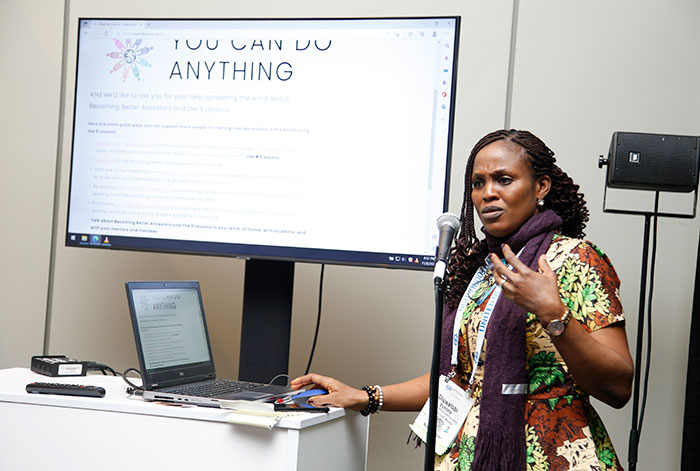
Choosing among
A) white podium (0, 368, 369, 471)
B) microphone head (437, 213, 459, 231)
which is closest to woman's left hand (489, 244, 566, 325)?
microphone head (437, 213, 459, 231)

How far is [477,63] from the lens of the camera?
287 centimetres

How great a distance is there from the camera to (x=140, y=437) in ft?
5.54

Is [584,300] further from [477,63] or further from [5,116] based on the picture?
[5,116]

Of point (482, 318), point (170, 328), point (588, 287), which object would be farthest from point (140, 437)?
point (588, 287)

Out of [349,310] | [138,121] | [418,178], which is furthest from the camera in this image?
[349,310]

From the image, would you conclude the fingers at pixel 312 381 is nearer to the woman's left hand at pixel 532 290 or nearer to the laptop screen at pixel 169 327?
the laptop screen at pixel 169 327

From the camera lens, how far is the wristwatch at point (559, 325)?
1.49 metres

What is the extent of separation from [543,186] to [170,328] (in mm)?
1029

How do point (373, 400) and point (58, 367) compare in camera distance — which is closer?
point (373, 400)

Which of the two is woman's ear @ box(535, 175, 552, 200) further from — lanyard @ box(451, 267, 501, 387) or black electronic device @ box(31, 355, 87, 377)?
black electronic device @ box(31, 355, 87, 377)

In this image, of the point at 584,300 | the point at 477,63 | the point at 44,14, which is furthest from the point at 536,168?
the point at 44,14

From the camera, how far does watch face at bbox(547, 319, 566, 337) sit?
4.87 feet

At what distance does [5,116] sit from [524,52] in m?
2.21

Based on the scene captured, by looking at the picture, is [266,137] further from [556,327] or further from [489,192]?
[556,327]
